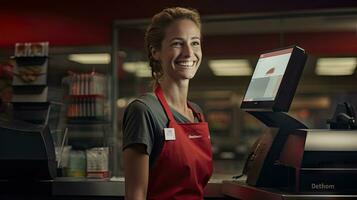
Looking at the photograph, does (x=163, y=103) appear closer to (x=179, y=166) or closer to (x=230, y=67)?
(x=179, y=166)

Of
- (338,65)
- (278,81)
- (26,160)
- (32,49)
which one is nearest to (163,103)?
(278,81)

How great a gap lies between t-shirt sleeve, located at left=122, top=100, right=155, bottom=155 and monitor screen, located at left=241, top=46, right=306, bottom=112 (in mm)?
422

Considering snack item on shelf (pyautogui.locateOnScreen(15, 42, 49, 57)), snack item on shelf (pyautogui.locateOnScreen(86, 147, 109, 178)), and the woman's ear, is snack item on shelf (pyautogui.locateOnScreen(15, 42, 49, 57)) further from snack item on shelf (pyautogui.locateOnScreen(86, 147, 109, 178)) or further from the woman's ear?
the woman's ear

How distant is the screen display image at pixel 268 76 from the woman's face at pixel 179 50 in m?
0.30

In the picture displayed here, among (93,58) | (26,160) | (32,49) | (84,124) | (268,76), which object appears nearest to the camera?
(268,76)

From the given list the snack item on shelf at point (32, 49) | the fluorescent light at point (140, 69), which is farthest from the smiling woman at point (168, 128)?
the fluorescent light at point (140, 69)

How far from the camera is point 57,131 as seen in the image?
336 cm

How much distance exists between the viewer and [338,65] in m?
4.93

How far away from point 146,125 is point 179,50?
10.7 inches

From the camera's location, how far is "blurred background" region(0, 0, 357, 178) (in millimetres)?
4652

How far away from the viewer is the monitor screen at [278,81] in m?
1.76

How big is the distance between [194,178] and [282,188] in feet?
1.34

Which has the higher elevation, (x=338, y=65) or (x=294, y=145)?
(x=338, y=65)

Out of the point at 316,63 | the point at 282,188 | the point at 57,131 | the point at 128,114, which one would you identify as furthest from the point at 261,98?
the point at 316,63
